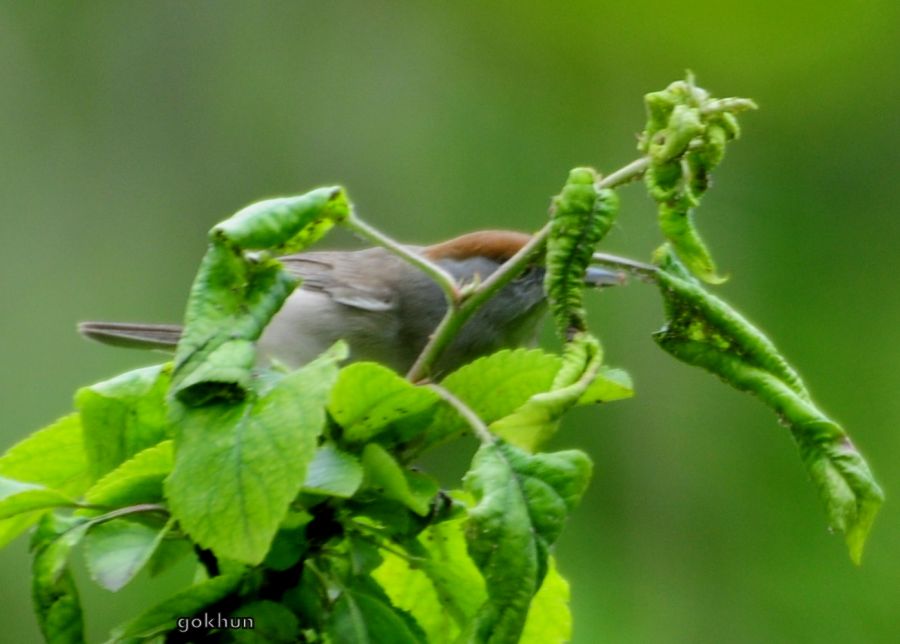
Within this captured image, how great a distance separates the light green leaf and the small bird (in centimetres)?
131

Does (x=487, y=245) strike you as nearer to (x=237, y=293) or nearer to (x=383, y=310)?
(x=383, y=310)

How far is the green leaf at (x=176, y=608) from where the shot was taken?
120 centimetres

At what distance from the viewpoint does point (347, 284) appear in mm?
3100

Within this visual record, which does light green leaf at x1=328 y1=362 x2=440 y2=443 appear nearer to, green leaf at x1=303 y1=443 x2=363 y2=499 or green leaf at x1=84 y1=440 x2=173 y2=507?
green leaf at x1=303 y1=443 x2=363 y2=499

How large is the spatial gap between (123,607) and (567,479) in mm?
3937

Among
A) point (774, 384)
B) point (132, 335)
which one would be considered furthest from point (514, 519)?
point (132, 335)

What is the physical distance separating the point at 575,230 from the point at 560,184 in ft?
16.2

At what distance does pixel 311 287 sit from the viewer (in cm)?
310

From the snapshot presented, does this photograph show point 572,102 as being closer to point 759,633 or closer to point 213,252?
point 759,633

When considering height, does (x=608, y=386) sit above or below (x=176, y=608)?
above

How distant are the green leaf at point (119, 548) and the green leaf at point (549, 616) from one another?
48cm

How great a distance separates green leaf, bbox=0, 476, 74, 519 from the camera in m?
1.26

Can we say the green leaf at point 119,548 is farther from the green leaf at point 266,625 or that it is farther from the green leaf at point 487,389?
the green leaf at point 487,389

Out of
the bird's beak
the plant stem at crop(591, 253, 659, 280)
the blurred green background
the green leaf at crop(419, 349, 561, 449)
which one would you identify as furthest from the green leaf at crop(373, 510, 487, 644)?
the blurred green background
